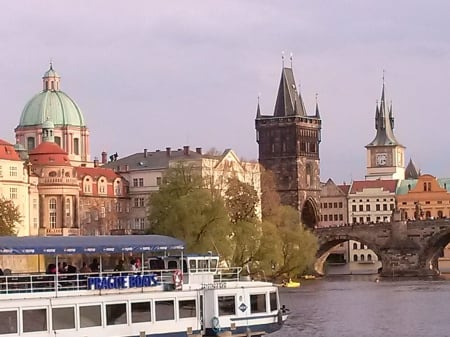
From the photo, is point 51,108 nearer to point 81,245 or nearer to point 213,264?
point 213,264

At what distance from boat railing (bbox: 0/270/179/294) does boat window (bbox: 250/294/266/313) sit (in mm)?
3241

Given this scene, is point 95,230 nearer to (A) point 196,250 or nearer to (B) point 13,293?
(A) point 196,250

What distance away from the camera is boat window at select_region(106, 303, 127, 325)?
37.6m

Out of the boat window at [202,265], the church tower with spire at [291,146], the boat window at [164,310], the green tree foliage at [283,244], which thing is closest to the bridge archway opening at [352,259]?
the church tower with spire at [291,146]

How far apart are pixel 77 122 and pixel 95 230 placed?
18.4 m

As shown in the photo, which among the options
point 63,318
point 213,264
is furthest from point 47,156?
point 63,318

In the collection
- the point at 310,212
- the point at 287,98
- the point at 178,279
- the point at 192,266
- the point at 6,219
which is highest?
the point at 287,98

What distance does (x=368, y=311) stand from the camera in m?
66.2

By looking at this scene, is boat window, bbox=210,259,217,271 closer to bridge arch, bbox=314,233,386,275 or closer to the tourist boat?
the tourist boat

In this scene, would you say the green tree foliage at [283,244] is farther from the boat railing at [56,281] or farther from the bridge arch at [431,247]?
the boat railing at [56,281]

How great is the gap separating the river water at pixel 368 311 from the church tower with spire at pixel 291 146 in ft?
183

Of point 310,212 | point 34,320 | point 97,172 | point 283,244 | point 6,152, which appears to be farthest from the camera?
point 310,212

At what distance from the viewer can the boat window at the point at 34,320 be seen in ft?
117

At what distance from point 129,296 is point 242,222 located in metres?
47.3
